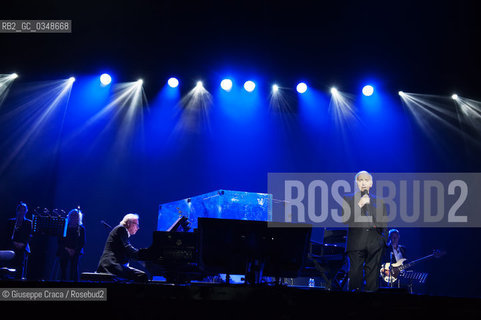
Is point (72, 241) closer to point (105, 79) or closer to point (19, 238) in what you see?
point (19, 238)

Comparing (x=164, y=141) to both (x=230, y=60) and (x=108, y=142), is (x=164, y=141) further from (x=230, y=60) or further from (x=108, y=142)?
(x=230, y=60)

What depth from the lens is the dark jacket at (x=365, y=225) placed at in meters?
5.38

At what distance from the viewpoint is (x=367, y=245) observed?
5.37 m

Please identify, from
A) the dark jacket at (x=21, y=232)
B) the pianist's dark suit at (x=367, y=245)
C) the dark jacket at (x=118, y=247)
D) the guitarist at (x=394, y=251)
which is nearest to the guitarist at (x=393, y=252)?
the guitarist at (x=394, y=251)

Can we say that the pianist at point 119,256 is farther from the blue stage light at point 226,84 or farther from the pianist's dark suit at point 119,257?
the blue stage light at point 226,84

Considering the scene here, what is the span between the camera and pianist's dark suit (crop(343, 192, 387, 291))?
5.35 meters

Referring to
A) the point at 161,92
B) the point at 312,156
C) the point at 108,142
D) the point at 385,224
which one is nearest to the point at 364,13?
the point at 385,224

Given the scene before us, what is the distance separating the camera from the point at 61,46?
845 centimetres

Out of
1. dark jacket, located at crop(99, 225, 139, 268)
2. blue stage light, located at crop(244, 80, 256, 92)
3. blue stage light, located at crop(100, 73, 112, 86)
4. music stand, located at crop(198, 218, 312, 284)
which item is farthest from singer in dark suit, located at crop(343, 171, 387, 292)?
blue stage light, located at crop(100, 73, 112, 86)

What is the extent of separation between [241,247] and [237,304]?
2.26 feet

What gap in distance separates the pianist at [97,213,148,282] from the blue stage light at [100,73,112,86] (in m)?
4.37

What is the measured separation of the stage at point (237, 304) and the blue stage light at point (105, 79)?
773 centimetres

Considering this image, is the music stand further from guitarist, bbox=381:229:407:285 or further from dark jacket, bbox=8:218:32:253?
dark jacket, bbox=8:218:32:253

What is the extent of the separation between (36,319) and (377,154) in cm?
912
